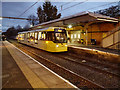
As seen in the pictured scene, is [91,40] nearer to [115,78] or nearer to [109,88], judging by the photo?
[115,78]

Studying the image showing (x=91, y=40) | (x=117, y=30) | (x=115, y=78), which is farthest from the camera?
(x=91, y=40)

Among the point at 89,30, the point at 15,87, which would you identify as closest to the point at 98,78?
the point at 15,87

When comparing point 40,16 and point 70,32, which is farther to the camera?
point 40,16

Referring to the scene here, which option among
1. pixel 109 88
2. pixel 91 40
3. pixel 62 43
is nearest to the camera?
pixel 109 88

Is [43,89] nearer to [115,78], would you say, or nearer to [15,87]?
[15,87]

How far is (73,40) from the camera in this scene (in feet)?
84.1

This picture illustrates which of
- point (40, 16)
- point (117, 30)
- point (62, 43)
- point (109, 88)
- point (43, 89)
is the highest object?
point (40, 16)

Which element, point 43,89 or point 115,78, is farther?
point 115,78

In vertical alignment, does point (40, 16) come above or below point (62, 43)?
above

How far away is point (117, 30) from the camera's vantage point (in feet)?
46.3

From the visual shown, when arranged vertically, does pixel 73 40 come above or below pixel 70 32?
below

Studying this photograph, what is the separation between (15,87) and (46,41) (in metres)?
8.80

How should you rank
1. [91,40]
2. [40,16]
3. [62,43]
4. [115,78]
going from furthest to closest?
1. [40,16]
2. [91,40]
3. [62,43]
4. [115,78]

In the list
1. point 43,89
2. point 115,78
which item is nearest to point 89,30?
point 115,78
